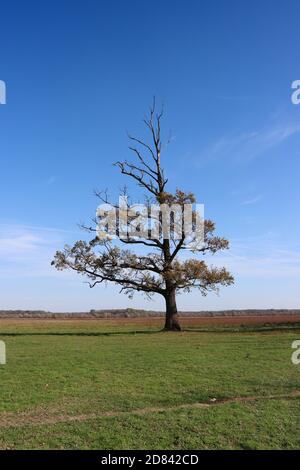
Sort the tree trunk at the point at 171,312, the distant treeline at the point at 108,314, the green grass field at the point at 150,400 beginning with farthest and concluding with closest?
the distant treeline at the point at 108,314
the tree trunk at the point at 171,312
the green grass field at the point at 150,400

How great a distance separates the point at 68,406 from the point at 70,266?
79.7ft

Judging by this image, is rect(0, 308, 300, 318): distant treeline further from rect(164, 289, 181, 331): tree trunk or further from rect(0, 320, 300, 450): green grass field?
rect(0, 320, 300, 450): green grass field

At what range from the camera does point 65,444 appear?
9.08 m

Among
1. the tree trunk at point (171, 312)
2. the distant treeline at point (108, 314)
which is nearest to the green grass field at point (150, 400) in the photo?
the tree trunk at point (171, 312)

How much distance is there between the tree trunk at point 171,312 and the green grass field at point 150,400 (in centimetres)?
1523

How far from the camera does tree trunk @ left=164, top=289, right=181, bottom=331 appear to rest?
3644cm

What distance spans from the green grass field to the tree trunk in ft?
50.0

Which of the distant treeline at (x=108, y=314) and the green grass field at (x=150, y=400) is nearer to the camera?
the green grass field at (x=150, y=400)

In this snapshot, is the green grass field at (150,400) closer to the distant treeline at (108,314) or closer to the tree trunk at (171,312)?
the tree trunk at (171,312)

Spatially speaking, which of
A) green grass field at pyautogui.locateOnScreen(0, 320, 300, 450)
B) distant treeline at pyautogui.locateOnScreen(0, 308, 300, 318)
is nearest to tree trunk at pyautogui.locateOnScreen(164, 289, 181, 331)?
green grass field at pyautogui.locateOnScreen(0, 320, 300, 450)

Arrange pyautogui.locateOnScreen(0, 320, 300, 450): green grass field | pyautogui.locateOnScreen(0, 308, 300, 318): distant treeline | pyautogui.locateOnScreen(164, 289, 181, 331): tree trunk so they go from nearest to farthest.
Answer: pyautogui.locateOnScreen(0, 320, 300, 450): green grass field
pyautogui.locateOnScreen(164, 289, 181, 331): tree trunk
pyautogui.locateOnScreen(0, 308, 300, 318): distant treeline

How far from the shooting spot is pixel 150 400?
1227cm

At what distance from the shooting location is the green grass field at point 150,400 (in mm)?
9336
